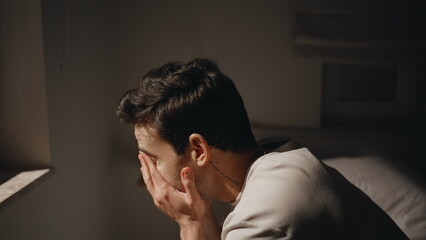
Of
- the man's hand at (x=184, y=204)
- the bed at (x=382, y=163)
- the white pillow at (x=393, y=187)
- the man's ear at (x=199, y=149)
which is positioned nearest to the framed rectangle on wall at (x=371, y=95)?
the bed at (x=382, y=163)

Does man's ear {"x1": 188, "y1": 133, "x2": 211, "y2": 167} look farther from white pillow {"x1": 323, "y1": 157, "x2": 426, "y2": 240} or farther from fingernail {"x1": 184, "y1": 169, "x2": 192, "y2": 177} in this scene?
white pillow {"x1": 323, "y1": 157, "x2": 426, "y2": 240}

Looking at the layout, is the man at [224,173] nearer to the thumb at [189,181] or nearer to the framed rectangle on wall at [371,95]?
the thumb at [189,181]

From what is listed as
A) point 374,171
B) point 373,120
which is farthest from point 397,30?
point 374,171

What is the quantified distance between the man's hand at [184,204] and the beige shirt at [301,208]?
0.23m

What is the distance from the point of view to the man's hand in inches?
42.5

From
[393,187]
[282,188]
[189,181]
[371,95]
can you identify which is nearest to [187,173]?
[189,181]

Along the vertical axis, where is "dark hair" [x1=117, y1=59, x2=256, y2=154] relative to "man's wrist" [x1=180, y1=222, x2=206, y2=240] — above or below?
above

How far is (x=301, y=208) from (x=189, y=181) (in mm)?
326

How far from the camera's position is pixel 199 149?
0.97 meters

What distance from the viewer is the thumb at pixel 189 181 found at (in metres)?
1.01

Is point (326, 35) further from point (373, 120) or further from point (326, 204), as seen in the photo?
point (326, 204)

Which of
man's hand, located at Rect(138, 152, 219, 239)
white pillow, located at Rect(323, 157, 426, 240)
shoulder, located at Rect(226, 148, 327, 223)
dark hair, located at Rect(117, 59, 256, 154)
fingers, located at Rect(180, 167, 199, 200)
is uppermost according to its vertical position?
dark hair, located at Rect(117, 59, 256, 154)

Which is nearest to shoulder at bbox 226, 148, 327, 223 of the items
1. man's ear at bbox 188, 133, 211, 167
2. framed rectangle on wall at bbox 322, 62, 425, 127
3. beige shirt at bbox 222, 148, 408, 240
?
beige shirt at bbox 222, 148, 408, 240

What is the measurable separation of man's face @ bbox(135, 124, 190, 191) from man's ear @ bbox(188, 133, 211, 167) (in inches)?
1.3
